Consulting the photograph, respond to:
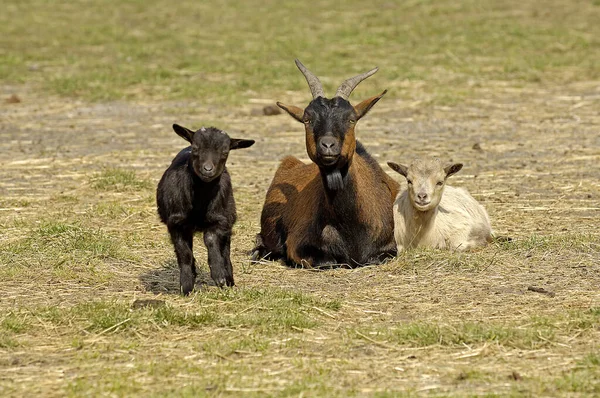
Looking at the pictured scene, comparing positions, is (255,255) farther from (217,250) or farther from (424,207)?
(217,250)

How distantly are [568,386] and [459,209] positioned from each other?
404 centimetres

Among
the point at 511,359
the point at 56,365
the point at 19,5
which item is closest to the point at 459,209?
the point at 511,359

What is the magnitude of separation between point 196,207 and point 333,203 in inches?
63.9

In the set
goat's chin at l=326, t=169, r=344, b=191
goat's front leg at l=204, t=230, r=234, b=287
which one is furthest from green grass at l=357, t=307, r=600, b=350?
goat's chin at l=326, t=169, r=344, b=191

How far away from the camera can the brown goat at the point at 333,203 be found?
905 cm

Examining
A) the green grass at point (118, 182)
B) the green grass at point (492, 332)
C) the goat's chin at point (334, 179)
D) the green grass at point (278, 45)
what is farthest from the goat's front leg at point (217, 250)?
the green grass at point (278, 45)

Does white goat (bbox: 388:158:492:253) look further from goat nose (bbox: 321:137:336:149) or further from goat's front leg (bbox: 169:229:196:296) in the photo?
goat's front leg (bbox: 169:229:196:296)

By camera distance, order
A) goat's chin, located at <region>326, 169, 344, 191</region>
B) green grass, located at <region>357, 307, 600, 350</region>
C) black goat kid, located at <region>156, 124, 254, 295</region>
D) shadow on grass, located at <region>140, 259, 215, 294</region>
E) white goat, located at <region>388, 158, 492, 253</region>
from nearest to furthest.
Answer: green grass, located at <region>357, 307, 600, 350</region> < black goat kid, located at <region>156, 124, 254, 295</region> < shadow on grass, located at <region>140, 259, 215, 294</region> < goat's chin, located at <region>326, 169, 344, 191</region> < white goat, located at <region>388, 158, 492, 253</region>

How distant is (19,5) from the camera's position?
29.9 metres

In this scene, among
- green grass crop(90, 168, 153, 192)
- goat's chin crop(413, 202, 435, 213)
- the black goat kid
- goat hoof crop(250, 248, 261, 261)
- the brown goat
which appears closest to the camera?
the black goat kid

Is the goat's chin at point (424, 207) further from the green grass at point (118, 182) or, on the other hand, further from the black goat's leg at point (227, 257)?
the green grass at point (118, 182)

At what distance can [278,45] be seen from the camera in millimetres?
22547

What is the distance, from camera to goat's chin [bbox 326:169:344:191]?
30.1ft

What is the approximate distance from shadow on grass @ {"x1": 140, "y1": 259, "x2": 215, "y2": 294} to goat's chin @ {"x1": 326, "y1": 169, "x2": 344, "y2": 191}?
1224 mm
